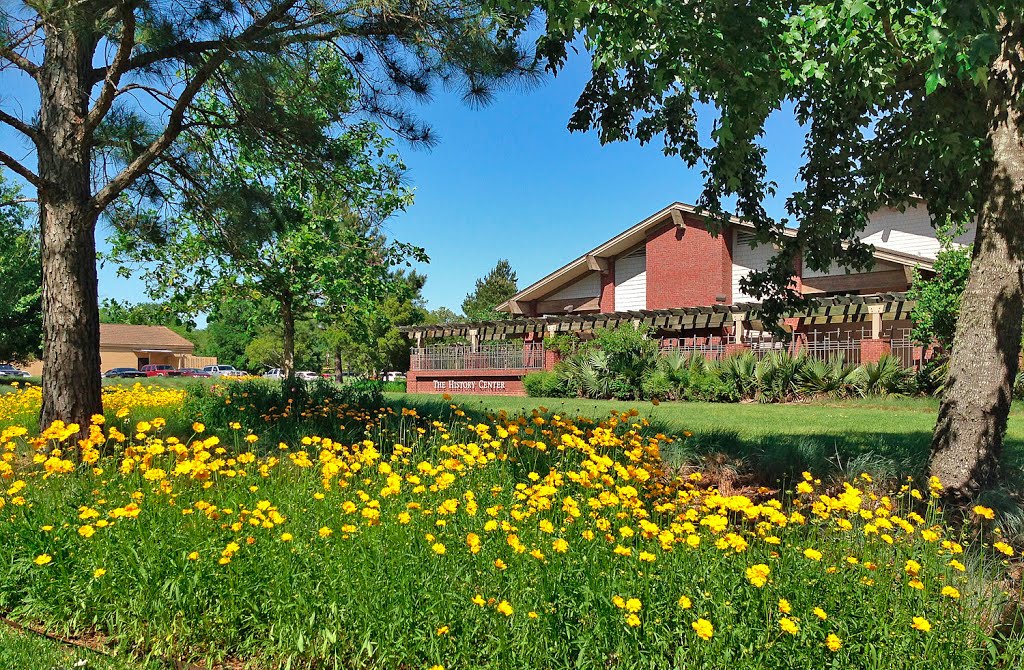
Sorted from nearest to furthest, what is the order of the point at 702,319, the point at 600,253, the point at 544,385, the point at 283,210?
the point at 283,210, the point at 544,385, the point at 702,319, the point at 600,253

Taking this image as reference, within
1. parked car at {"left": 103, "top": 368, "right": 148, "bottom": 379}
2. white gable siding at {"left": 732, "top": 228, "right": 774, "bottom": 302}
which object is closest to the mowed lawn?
white gable siding at {"left": 732, "top": 228, "right": 774, "bottom": 302}

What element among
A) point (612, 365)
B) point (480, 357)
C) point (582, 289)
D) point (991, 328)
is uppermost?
point (582, 289)

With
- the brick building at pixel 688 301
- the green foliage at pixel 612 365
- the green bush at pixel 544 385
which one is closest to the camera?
the green foliage at pixel 612 365

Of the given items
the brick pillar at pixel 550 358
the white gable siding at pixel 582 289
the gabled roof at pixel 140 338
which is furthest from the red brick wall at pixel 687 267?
the gabled roof at pixel 140 338

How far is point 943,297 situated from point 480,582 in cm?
1649

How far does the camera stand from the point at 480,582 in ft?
A: 10.7

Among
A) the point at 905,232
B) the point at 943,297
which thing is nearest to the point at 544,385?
the point at 943,297

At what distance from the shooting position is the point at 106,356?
61.3m

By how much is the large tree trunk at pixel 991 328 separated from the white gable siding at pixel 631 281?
855 inches

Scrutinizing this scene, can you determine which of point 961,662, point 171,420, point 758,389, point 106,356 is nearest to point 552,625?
point 961,662

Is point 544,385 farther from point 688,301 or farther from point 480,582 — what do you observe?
point 480,582

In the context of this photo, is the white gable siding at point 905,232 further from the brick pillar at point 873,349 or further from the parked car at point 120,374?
the parked car at point 120,374

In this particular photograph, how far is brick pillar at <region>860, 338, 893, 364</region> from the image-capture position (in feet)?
61.5

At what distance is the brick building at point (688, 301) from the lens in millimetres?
20734
